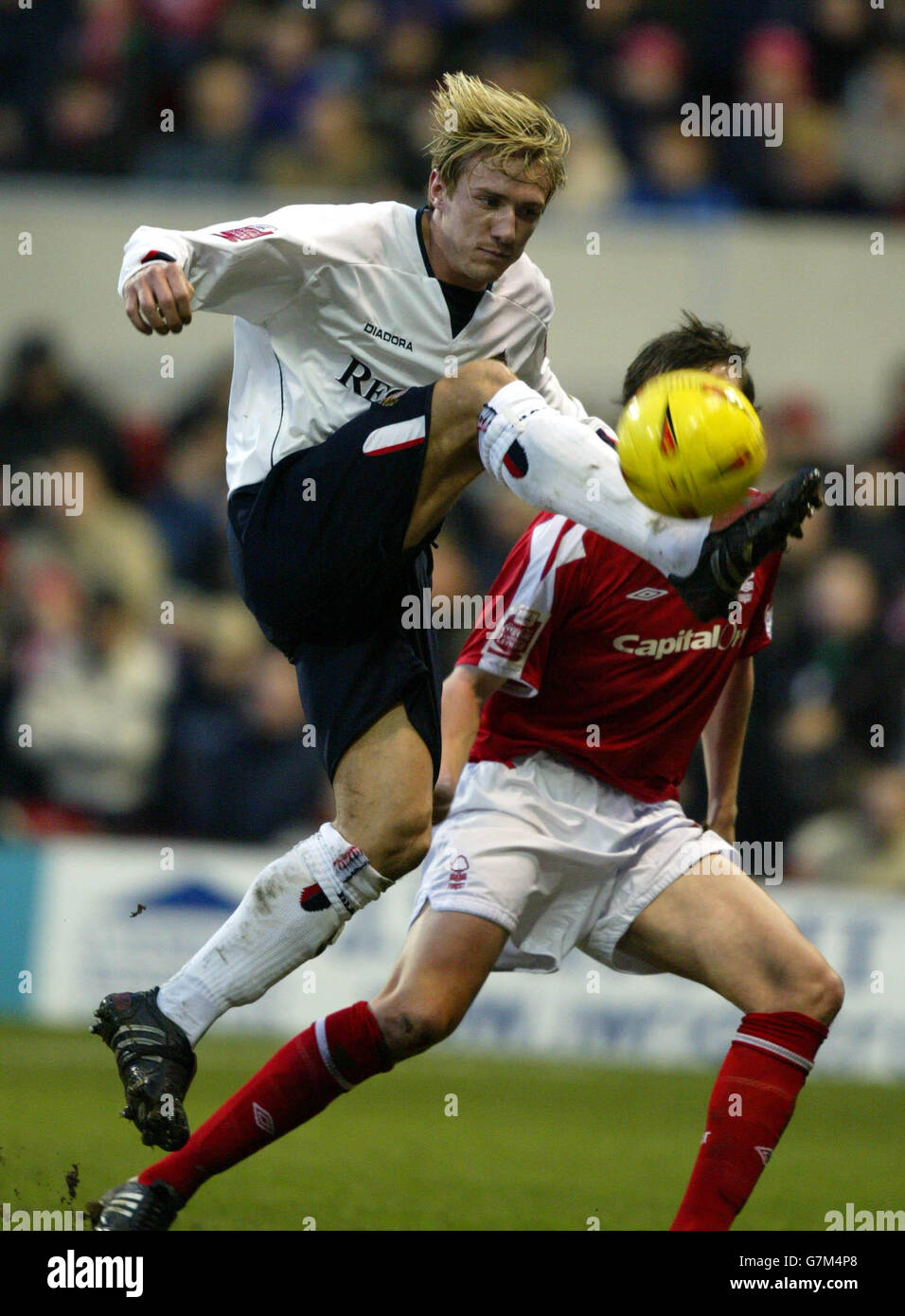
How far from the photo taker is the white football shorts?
450 cm

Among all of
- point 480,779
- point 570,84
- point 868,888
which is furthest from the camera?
point 570,84

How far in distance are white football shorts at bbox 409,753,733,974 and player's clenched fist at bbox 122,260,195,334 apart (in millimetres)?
1463

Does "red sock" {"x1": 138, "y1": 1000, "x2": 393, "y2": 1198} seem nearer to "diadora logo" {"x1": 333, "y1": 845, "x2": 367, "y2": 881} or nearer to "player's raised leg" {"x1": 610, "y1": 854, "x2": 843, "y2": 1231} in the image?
"diadora logo" {"x1": 333, "y1": 845, "x2": 367, "y2": 881}

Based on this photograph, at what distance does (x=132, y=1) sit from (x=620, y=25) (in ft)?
9.94

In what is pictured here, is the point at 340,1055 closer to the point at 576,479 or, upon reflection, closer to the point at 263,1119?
the point at 263,1119

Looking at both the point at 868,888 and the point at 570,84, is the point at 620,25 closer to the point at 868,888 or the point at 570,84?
the point at 570,84

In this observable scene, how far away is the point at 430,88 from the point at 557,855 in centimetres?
753

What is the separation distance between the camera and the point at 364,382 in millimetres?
4363

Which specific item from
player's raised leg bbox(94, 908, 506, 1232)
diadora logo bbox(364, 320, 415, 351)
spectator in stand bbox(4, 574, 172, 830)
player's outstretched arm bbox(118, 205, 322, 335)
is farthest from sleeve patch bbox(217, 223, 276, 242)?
spectator in stand bbox(4, 574, 172, 830)

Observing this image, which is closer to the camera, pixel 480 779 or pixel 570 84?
pixel 480 779

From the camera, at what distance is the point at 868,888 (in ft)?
30.8

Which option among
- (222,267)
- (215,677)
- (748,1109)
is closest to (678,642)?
(748,1109)
